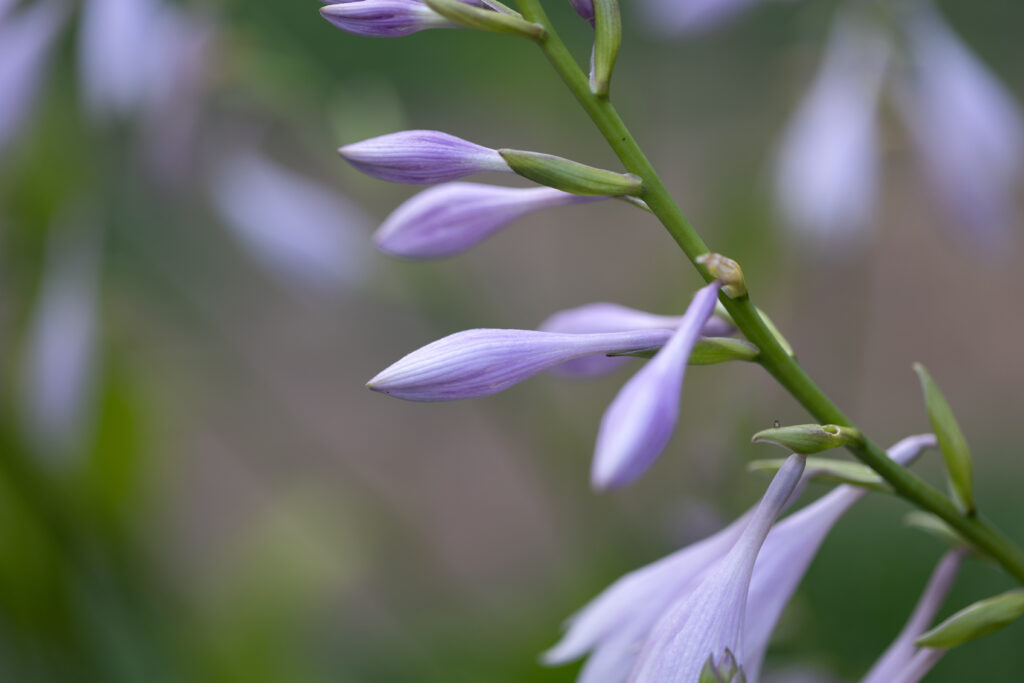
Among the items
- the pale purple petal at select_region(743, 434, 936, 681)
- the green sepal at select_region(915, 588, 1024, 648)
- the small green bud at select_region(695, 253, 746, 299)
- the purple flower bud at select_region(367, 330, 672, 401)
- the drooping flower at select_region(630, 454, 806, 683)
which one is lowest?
the green sepal at select_region(915, 588, 1024, 648)

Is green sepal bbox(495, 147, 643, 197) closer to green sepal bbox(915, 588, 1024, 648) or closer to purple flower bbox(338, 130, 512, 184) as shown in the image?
purple flower bbox(338, 130, 512, 184)

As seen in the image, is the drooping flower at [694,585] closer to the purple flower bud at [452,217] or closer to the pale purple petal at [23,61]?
the purple flower bud at [452,217]

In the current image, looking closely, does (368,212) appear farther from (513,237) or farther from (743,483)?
(513,237)

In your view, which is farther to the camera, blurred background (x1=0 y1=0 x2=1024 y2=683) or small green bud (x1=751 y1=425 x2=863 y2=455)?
blurred background (x1=0 y1=0 x2=1024 y2=683)

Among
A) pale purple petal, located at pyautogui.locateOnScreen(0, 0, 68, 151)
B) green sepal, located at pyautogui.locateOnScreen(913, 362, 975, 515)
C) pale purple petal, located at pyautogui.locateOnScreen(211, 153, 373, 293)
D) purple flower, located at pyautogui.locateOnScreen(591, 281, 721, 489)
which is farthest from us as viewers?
pale purple petal, located at pyautogui.locateOnScreen(211, 153, 373, 293)

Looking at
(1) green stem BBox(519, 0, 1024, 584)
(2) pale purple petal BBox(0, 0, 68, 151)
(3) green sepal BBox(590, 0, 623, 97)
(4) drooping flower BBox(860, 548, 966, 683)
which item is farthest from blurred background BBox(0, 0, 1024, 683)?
(3) green sepal BBox(590, 0, 623, 97)

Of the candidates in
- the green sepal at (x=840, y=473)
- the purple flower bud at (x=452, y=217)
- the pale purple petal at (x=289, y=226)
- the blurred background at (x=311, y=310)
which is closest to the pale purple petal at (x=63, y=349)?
the blurred background at (x=311, y=310)

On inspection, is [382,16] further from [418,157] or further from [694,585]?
[694,585]

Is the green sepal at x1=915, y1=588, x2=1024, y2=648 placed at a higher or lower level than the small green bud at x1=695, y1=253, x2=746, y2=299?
lower

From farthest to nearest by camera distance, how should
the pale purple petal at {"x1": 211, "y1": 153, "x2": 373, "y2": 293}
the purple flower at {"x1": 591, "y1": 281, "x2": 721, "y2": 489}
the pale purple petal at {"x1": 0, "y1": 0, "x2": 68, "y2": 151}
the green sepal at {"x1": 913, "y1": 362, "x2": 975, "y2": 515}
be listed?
the pale purple petal at {"x1": 211, "y1": 153, "x2": 373, "y2": 293} < the pale purple petal at {"x1": 0, "y1": 0, "x2": 68, "y2": 151} < the green sepal at {"x1": 913, "y1": 362, "x2": 975, "y2": 515} < the purple flower at {"x1": 591, "y1": 281, "x2": 721, "y2": 489}
